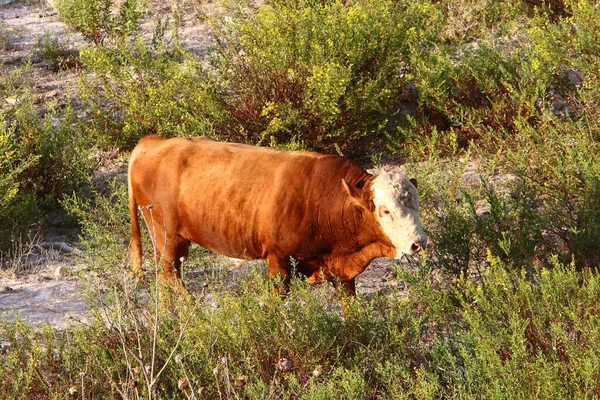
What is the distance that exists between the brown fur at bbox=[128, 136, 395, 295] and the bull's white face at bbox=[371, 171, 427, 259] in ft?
0.36

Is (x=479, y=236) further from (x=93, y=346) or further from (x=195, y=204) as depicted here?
(x=93, y=346)

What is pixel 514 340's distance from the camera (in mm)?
4520

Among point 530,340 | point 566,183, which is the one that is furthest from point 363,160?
point 530,340

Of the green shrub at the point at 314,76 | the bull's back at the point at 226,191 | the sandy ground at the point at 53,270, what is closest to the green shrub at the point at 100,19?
the sandy ground at the point at 53,270

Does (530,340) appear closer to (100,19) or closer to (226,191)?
(226,191)

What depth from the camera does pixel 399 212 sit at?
542 centimetres

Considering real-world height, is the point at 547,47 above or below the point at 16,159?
above

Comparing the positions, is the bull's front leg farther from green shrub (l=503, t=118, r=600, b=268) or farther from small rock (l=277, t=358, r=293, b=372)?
green shrub (l=503, t=118, r=600, b=268)

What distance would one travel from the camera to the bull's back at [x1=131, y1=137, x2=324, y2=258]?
580 cm

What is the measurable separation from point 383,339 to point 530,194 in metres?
2.25

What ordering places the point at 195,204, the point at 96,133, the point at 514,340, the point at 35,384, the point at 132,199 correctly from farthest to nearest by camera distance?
the point at 96,133 < the point at 132,199 < the point at 195,204 < the point at 35,384 < the point at 514,340

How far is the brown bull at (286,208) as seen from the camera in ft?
18.2

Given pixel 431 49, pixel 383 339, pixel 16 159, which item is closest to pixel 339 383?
pixel 383 339

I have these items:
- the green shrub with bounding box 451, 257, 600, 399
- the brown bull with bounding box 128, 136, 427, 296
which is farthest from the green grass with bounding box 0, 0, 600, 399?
the brown bull with bounding box 128, 136, 427, 296
